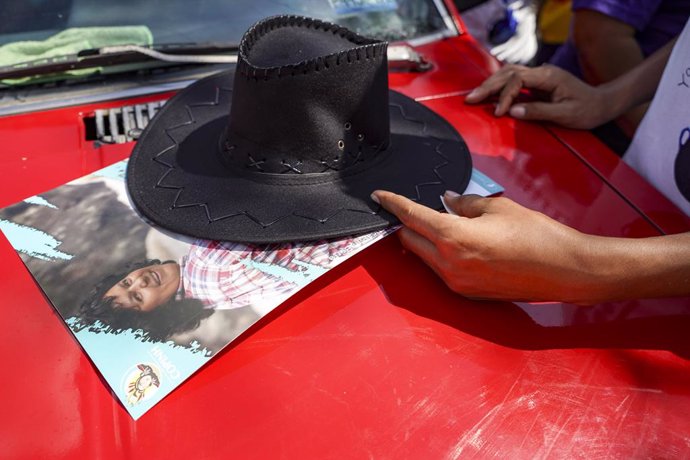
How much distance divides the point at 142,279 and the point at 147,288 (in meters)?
0.02

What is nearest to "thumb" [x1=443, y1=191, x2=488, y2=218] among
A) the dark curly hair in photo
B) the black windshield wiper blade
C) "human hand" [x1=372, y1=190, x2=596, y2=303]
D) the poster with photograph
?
"human hand" [x1=372, y1=190, x2=596, y2=303]

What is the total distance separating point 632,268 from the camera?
86 centimetres

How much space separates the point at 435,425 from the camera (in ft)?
2.39

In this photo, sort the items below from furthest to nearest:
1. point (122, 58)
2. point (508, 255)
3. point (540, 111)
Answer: point (540, 111), point (122, 58), point (508, 255)

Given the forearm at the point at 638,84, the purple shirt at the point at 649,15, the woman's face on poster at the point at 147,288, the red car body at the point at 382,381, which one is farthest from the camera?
the purple shirt at the point at 649,15

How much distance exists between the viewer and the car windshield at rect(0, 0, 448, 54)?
1.24 m

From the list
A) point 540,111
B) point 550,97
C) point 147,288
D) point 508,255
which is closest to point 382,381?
point 508,255

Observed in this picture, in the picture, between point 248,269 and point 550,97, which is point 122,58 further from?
point 550,97

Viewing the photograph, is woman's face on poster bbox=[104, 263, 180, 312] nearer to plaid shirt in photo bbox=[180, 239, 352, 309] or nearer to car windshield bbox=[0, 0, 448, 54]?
plaid shirt in photo bbox=[180, 239, 352, 309]

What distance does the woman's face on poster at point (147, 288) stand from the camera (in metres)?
0.82

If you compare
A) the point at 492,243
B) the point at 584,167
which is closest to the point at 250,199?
the point at 492,243

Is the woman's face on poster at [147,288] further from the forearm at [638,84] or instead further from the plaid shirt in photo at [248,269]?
the forearm at [638,84]

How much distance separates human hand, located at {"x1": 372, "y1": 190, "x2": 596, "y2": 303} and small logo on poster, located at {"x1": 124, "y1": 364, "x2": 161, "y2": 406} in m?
0.45

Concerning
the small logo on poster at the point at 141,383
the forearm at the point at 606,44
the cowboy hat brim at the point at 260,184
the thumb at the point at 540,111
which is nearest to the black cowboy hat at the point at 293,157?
the cowboy hat brim at the point at 260,184
